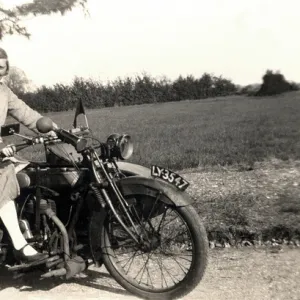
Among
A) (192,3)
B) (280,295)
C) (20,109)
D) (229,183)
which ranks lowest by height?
(280,295)

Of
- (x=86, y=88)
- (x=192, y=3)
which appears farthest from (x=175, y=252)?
(x=86, y=88)

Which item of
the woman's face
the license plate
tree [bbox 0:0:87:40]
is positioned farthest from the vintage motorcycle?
tree [bbox 0:0:87:40]

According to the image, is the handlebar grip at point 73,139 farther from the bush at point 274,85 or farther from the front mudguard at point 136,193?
the bush at point 274,85

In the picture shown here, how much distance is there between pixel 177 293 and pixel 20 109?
190 cm

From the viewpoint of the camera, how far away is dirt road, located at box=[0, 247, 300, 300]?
3.43 meters

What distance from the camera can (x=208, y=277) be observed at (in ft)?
12.3

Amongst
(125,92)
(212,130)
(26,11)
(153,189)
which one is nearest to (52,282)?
(153,189)

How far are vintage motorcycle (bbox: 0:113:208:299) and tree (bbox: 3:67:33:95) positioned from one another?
3993mm

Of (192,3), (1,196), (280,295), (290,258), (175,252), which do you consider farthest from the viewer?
(192,3)

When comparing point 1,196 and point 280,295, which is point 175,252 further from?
point 1,196

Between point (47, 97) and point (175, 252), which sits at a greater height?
point (47, 97)

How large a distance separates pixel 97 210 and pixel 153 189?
48 centimetres

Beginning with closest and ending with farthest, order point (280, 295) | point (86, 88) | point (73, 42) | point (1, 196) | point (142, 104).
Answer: point (280, 295)
point (1, 196)
point (73, 42)
point (86, 88)
point (142, 104)

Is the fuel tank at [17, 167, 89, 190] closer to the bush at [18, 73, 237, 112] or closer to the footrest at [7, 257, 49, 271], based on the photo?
the footrest at [7, 257, 49, 271]
